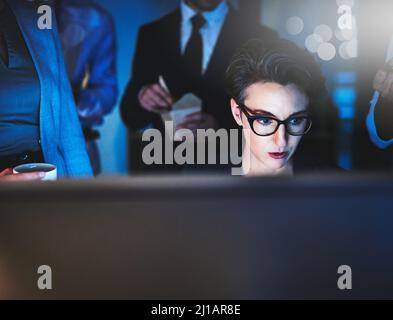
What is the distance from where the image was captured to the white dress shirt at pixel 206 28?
5.23 feet

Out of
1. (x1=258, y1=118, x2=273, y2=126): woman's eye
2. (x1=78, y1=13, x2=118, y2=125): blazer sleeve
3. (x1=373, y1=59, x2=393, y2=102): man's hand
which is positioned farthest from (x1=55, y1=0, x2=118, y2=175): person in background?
(x1=373, y1=59, x2=393, y2=102): man's hand

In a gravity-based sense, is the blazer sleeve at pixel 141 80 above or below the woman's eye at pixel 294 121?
above

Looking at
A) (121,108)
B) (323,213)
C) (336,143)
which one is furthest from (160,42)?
(323,213)

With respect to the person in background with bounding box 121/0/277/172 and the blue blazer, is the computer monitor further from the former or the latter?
the person in background with bounding box 121/0/277/172

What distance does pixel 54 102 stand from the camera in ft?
5.26

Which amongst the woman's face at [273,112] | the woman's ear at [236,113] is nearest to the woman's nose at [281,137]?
the woman's face at [273,112]

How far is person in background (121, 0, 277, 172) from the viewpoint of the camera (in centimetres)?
160

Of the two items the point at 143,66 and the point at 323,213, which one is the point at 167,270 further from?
the point at 143,66

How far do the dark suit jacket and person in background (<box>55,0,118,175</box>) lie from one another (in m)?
0.08

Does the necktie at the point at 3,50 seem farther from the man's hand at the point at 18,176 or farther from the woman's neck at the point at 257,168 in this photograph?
the woman's neck at the point at 257,168

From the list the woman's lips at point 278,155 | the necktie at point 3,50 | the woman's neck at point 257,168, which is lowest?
the woman's neck at point 257,168

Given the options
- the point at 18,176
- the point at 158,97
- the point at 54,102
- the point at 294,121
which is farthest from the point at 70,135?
the point at 294,121

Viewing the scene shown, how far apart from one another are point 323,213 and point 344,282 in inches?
10.2

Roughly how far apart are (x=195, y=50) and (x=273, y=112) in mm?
354
